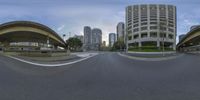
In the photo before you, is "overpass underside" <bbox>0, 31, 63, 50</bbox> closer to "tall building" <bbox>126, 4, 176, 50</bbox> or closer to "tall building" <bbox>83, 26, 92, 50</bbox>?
"tall building" <bbox>126, 4, 176, 50</bbox>

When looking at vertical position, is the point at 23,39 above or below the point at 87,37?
below

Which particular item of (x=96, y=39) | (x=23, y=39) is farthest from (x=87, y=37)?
(x=23, y=39)

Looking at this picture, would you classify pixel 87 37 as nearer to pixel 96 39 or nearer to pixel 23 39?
pixel 96 39

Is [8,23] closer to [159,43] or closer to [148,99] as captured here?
[148,99]

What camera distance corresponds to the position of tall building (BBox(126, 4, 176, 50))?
92.0 m

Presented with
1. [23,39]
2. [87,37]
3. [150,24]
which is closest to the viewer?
[23,39]

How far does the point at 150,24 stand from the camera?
94.6 m

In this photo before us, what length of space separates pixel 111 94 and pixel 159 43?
8506 cm

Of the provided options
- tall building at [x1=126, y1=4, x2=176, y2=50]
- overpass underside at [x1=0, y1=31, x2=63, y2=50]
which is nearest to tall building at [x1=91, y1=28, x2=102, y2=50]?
tall building at [x1=126, y1=4, x2=176, y2=50]

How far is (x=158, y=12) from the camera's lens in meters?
97.8

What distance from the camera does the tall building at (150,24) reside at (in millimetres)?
92000

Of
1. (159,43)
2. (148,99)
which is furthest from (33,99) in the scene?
(159,43)

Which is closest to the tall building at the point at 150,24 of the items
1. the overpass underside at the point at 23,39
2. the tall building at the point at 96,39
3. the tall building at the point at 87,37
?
the overpass underside at the point at 23,39

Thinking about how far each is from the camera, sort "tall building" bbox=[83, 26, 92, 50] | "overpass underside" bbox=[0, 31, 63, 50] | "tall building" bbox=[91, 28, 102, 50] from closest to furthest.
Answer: "overpass underside" bbox=[0, 31, 63, 50]
"tall building" bbox=[83, 26, 92, 50]
"tall building" bbox=[91, 28, 102, 50]
